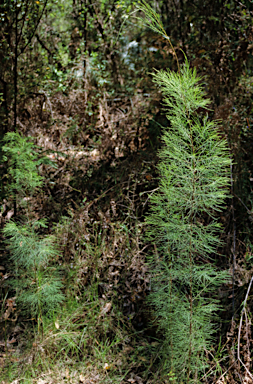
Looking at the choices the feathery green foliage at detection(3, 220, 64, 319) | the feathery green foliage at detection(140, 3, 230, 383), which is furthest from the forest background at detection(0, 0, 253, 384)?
the feathery green foliage at detection(140, 3, 230, 383)

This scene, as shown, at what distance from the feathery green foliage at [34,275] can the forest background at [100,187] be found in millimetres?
18

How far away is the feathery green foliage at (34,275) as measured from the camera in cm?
317

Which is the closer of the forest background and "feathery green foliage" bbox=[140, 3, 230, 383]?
"feathery green foliage" bbox=[140, 3, 230, 383]

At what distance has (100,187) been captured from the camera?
4.10 metres

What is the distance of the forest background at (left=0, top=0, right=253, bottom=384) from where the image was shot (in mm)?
3176

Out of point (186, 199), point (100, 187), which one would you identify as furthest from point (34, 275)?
point (186, 199)

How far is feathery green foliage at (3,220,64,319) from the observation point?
3166 mm

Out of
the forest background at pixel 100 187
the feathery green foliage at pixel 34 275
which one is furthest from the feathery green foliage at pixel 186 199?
the feathery green foliage at pixel 34 275

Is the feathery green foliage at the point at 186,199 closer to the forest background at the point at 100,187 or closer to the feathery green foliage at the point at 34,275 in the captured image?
the forest background at the point at 100,187

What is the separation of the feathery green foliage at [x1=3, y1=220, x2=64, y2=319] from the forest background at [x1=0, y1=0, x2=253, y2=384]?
0.06 feet

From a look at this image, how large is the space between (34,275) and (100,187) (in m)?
1.26

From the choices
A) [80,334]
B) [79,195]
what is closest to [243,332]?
[80,334]

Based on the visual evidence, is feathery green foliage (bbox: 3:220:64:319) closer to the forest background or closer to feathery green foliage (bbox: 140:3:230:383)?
the forest background

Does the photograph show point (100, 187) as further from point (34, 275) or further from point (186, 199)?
point (186, 199)
